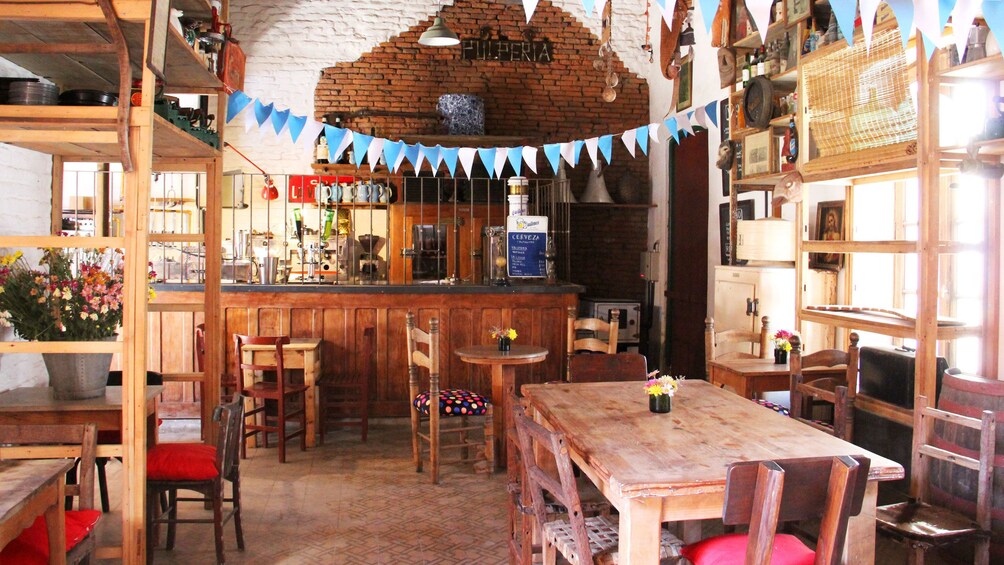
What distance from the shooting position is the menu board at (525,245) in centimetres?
688

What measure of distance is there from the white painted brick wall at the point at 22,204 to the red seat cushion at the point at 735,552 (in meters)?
3.41

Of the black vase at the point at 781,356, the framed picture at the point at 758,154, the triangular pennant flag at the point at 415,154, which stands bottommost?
the black vase at the point at 781,356

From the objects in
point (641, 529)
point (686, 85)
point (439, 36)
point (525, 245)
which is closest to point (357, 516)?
point (641, 529)

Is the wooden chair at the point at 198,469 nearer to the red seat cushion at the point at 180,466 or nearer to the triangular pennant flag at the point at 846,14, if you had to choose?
the red seat cushion at the point at 180,466

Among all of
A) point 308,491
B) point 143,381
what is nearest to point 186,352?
point 308,491

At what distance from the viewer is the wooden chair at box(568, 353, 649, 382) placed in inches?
160

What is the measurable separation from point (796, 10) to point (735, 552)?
373 cm

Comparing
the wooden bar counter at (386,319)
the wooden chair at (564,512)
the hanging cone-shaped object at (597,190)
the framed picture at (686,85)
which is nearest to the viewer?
the wooden chair at (564,512)

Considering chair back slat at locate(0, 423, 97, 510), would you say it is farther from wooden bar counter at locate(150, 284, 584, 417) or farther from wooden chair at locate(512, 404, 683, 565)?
wooden bar counter at locate(150, 284, 584, 417)

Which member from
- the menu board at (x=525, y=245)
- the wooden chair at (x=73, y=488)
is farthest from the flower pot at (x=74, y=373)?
the menu board at (x=525, y=245)

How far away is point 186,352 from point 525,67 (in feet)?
17.0

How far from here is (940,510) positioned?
10.5ft

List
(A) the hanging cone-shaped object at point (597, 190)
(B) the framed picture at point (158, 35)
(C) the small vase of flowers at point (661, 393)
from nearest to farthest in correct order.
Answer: (B) the framed picture at point (158, 35)
(C) the small vase of flowers at point (661, 393)
(A) the hanging cone-shaped object at point (597, 190)

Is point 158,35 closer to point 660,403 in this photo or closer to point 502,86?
point 660,403
